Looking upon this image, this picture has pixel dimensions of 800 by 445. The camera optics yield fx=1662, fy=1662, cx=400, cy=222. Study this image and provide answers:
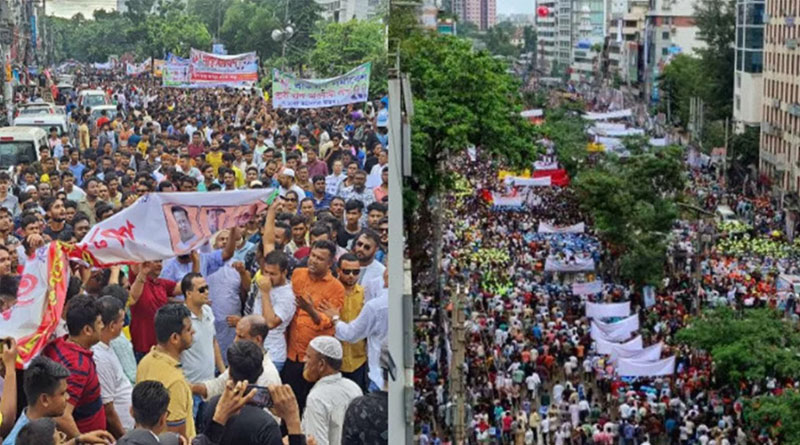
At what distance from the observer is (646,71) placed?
12356 cm

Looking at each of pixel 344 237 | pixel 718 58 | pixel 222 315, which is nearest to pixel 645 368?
pixel 344 237

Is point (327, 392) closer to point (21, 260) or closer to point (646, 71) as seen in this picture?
point (21, 260)

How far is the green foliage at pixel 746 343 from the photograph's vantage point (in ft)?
91.9

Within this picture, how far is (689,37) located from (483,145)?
83347 mm

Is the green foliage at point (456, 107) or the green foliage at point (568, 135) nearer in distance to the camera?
the green foliage at point (456, 107)

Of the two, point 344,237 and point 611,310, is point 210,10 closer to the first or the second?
point 344,237

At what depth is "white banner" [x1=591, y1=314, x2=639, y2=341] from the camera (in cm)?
3050

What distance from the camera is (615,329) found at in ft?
101

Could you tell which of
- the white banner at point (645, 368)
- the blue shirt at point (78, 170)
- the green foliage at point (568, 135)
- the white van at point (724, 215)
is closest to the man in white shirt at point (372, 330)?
the blue shirt at point (78, 170)

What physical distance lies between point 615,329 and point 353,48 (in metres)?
18.4

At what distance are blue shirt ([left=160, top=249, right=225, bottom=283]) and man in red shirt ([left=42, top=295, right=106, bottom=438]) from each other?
1890 millimetres

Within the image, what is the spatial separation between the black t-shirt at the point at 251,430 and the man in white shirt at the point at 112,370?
751 millimetres

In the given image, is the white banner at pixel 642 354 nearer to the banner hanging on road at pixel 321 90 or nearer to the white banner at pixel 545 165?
the banner hanging on road at pixel 321 90

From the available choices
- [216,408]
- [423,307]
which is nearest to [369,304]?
[216,408]
